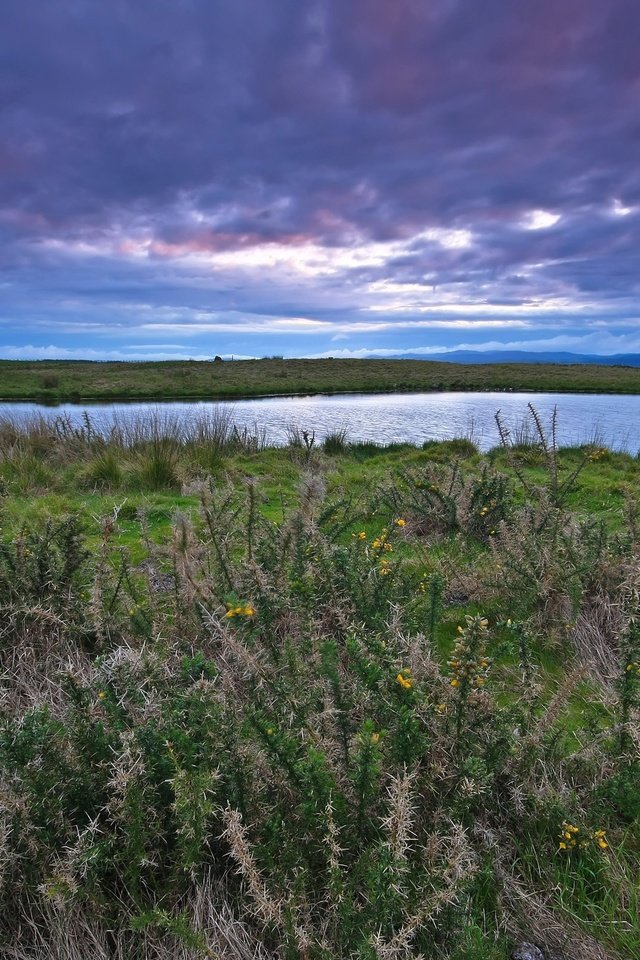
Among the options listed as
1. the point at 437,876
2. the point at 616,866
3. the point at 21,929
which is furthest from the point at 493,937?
the point at 21,929

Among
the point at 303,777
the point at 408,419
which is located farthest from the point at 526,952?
the point at 408,419

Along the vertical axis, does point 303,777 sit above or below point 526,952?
above

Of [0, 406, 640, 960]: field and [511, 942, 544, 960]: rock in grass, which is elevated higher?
[0, 406, 640, 960]: field

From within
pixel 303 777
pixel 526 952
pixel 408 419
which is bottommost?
pixel 526 952

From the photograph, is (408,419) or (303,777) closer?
(303,777)

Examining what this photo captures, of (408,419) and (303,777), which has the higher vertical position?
(408,419)

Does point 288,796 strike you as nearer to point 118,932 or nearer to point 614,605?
point 118,932

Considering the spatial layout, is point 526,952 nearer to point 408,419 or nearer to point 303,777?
point 303,777

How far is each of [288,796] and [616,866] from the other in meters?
1.25

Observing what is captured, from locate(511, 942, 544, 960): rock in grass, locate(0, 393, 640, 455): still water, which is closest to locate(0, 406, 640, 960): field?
locate(511, 942, 544, 960): rock in grass

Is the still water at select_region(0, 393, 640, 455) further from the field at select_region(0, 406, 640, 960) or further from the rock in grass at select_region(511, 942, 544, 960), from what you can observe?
the rock in grass at select_region(511, 942, 544, 960)

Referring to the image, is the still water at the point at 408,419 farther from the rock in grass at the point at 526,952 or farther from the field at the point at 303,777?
the rock in grass at the point at 526,952

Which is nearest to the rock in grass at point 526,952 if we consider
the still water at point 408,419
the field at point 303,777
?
the field at point 303,777

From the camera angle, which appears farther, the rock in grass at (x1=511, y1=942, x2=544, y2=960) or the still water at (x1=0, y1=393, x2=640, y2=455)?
the still water at (x1=0, y1=393, x2=640, y2=455)
